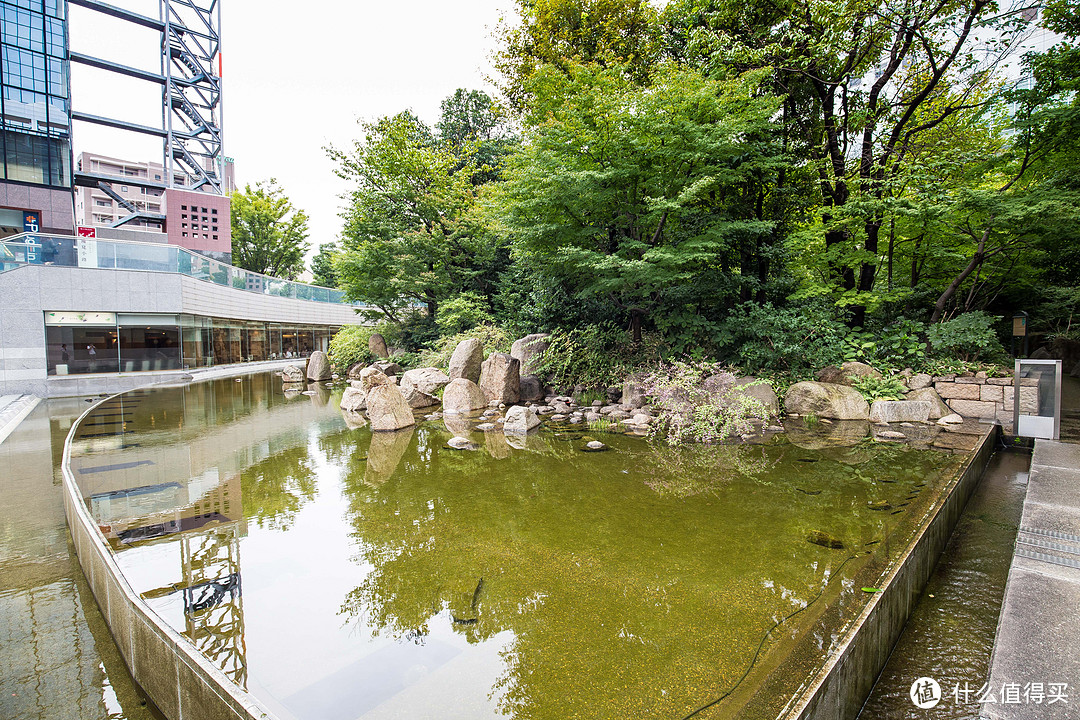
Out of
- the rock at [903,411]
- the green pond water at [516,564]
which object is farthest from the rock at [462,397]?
the rock at [903,411]

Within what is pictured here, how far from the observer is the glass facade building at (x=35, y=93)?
23438 mm

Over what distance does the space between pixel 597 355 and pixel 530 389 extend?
190 centimetres

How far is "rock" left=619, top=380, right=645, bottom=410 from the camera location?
388 inches

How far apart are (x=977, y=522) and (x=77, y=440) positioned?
498 inches

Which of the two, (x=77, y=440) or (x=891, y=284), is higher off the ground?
(x=891, y=284)

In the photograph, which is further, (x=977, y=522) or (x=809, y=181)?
(x=809, y=181)

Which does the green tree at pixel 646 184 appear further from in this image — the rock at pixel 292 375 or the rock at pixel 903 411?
the rock at pixel 292 375

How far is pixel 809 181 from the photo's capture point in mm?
11625

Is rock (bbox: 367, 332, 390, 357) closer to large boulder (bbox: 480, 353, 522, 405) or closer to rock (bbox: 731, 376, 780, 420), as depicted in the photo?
large boulder (bbox: 480, 353, 522, 405)

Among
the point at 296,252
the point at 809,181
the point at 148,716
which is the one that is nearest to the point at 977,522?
the point at 148,716

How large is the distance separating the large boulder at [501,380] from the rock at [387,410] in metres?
2.29

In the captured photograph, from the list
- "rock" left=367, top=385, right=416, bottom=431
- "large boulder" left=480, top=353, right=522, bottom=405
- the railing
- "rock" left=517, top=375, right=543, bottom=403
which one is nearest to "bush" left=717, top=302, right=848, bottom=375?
"rock" left=517, top=375, right=543, bottom=403

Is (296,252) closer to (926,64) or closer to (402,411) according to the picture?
(402,411)

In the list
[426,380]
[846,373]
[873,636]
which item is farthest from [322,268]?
[873,636]
